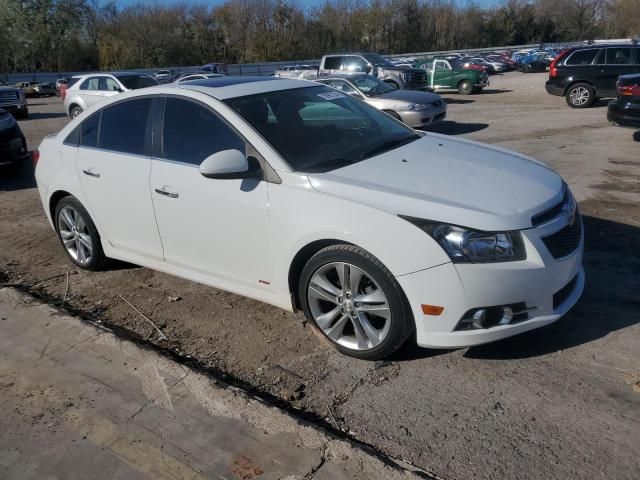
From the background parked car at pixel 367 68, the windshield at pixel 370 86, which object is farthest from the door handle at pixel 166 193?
the background parked car at pixel 367 68

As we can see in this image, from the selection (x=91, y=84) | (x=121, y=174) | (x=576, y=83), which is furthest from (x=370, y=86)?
(x=121, y=174)

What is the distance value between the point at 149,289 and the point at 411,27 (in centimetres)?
8533

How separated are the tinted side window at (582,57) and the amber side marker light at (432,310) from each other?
16.2 meters

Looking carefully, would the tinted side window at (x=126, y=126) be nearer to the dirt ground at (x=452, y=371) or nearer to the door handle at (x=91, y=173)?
the door handle at (x=91, y=173)

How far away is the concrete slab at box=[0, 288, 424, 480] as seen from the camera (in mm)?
2615

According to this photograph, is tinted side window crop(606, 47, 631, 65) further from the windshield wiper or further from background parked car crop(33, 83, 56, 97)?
background parked car crop(33, 83, 56, 97)

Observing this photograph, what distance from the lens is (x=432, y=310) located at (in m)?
3.02

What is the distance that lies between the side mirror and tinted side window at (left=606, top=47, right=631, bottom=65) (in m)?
16.0

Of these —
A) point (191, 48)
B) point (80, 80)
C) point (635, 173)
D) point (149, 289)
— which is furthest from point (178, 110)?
point (191, 48)

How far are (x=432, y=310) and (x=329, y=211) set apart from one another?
80 cm

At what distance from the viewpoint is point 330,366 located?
134 inches

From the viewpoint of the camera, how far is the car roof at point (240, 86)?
4059 mm

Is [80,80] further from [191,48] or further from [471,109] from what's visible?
[191,48]

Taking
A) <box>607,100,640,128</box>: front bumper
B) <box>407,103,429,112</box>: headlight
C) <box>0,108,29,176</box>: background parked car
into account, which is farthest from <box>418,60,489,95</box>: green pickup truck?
<box>0,108,29,176</box>: background parked car
